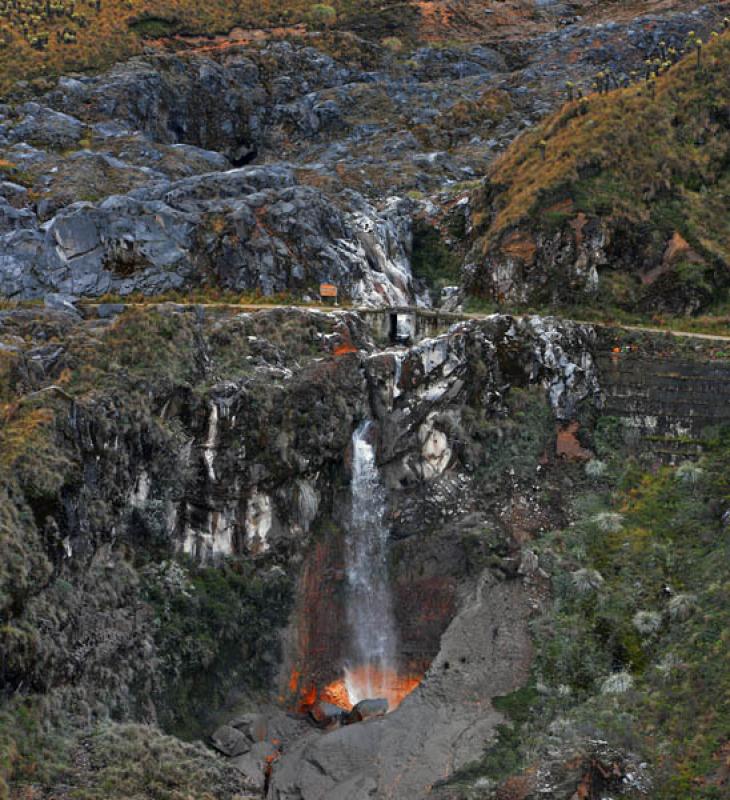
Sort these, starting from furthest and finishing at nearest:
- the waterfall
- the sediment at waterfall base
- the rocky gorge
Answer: the waterfall → the sediment at waterfall base → the rocky gorge

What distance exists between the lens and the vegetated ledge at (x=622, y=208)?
5912 centimetres

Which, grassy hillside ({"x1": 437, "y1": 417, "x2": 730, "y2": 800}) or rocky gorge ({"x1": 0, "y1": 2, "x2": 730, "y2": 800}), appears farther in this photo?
rocky gorge ({"x1": 0, "y1": 2, "x2": 730, "y2": 800})

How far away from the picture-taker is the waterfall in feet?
157

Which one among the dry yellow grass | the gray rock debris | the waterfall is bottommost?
the waterfall

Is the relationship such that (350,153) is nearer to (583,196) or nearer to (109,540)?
(583,196)

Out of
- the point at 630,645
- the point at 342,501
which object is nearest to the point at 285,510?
the point at 342,501

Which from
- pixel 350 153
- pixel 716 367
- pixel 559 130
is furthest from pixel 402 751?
pixel 350 153

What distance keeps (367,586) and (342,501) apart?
442 centimetres

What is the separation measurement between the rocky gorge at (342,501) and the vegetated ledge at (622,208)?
38 centimetres

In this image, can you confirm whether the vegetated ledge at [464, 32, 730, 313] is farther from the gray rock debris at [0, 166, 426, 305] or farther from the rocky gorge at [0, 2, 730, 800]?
the gray rock debris at [0, 166, 426, 305]

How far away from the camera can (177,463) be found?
44094mm

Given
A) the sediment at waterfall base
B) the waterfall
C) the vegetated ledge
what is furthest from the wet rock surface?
the waterfall

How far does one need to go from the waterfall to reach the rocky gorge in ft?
0.46

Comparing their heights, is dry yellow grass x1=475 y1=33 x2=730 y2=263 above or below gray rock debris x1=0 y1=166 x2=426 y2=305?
above
